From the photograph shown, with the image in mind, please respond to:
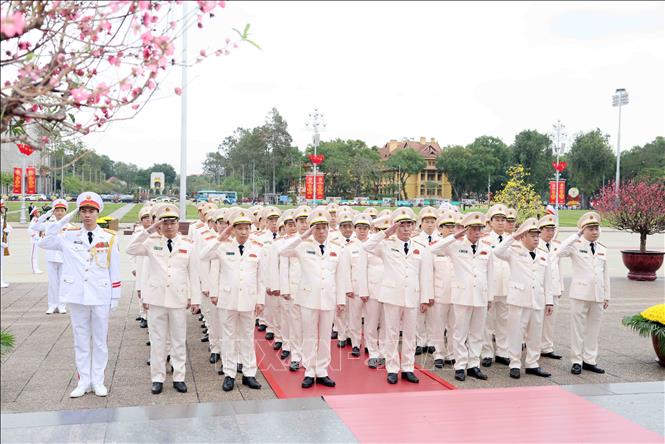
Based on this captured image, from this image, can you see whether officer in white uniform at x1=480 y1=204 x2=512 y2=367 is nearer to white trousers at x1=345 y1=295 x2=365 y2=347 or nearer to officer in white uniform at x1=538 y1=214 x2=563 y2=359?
officer in white uniform at x1=538 y1=214 x2=563 y2=359

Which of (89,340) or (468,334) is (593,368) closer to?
(468,334)

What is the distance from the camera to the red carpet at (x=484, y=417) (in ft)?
16.9

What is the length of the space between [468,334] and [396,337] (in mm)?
1025

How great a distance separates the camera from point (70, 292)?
6.07 meters

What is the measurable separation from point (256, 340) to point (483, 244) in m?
3.76

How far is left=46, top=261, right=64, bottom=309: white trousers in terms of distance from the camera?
9.80 metres

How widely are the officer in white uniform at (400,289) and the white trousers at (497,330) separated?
1361 mm

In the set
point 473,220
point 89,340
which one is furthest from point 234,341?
point 473,220

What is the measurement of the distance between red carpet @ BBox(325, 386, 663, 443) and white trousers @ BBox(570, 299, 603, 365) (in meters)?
1.05

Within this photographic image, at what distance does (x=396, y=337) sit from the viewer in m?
6.95

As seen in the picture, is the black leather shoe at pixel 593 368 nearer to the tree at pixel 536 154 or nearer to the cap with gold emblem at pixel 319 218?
the cap with gold emblem at pixel 319 218

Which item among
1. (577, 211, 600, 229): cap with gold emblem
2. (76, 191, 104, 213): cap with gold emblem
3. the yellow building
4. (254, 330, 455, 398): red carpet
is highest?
the yellow building

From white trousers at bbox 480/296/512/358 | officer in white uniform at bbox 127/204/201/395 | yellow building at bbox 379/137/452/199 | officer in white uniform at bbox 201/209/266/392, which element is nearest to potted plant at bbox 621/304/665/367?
white trousers at bbox 480/296/512/358

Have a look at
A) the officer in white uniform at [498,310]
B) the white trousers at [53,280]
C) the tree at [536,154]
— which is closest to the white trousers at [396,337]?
the officer in white uniform at [498,310]
